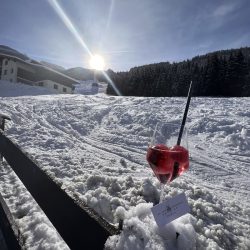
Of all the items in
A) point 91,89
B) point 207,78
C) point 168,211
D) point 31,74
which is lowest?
point 168,211

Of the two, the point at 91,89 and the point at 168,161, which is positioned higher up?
the point at 91,89

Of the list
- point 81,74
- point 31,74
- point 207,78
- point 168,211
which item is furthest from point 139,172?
point 81,74

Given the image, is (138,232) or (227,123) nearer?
(138,232)

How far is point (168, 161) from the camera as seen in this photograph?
72.2 inches

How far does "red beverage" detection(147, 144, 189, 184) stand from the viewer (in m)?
1.82

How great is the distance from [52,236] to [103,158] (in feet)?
15.2

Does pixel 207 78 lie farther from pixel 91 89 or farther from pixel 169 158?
pixel 169 158

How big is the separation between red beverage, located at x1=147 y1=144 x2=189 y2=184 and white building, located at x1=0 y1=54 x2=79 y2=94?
48.0 meters

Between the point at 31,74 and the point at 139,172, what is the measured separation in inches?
1878

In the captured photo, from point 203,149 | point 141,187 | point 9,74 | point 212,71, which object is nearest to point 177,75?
point 212,71

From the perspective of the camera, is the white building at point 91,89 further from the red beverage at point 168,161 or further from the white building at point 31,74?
the red beverage at point 168,161

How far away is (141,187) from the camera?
12.6ft

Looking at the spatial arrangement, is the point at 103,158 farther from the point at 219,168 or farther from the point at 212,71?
the point at 212,71

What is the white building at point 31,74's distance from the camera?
4641 centimetres
